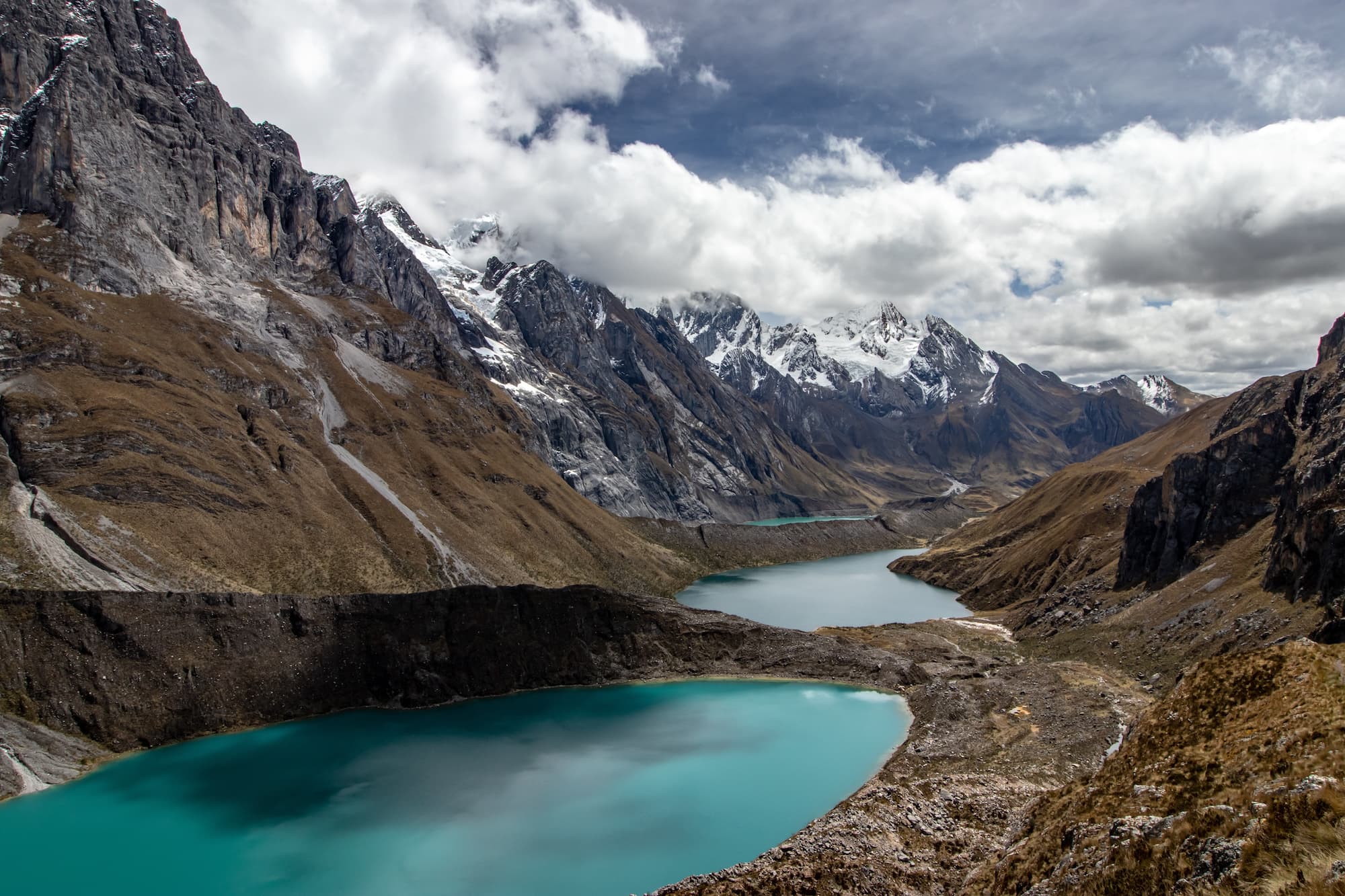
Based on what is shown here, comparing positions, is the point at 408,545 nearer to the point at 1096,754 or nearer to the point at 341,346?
A: the point at 341,346

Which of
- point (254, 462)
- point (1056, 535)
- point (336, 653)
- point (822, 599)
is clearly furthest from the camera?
point (822, 599)

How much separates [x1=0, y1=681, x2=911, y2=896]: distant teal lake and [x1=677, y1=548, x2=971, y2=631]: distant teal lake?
173 feet

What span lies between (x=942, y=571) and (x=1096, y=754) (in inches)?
5117

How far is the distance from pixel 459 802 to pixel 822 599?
373 ft

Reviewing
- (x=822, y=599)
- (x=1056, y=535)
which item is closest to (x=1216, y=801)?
(x=1056, y=535)

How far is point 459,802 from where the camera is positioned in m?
53.9

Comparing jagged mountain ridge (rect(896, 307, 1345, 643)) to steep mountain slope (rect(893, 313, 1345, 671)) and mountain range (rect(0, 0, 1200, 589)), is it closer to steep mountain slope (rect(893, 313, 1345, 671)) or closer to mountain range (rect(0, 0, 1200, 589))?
steep mountain slope (rect(893, 313, 1345, 671))

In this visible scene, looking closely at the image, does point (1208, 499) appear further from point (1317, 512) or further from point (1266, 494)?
point (1317, 512)

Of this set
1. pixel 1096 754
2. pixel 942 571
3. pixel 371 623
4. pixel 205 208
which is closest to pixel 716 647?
pixel 371 623

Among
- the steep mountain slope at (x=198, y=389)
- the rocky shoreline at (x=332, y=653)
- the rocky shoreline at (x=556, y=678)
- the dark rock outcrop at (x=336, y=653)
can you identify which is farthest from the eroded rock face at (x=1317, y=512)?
the steep mountain slope at (x=198, y=389)

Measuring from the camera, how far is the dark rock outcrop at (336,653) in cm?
6341

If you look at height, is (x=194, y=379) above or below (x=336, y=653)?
above

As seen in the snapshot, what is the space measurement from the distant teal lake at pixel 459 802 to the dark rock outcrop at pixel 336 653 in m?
3.58

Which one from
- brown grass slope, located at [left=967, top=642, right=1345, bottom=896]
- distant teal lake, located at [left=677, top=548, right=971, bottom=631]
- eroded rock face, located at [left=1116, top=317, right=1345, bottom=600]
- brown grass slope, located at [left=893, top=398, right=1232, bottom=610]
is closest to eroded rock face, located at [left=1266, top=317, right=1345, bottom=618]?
eroded rock face, located at [left=1116, top=317, right=1345, bottom=600]
